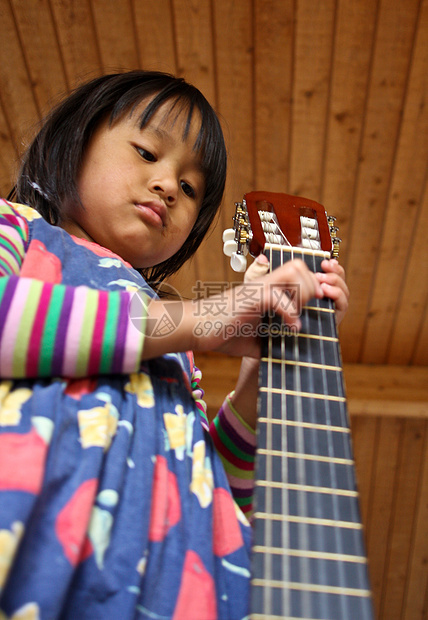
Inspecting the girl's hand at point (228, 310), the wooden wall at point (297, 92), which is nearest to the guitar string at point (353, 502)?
the girl's hand at point (228, 310)

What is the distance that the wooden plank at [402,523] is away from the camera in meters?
2.59

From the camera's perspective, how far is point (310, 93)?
6.08 ft

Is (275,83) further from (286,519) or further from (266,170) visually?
(286,519)

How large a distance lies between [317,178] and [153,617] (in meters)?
1.76

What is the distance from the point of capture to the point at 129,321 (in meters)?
0.58

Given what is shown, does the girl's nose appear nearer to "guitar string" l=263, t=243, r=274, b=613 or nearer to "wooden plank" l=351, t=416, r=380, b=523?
"guitar string" l=263, t=243, r=274, b=613

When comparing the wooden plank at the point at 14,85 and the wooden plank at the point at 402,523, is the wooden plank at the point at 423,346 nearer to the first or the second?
the wooden plank at the point at 402,523

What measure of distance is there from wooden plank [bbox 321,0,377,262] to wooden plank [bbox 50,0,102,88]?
0.78 m

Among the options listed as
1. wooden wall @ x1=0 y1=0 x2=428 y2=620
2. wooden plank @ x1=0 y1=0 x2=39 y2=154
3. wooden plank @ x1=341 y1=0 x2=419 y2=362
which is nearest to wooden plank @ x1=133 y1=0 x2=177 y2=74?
wooden wall @ x1=0 y1=0 x2=428 y2=620

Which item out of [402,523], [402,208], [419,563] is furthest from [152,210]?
[419,563]

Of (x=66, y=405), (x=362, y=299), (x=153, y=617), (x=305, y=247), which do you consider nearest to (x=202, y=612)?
(x=153, y=617)

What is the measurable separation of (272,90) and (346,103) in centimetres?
25

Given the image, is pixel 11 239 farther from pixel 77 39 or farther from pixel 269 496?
pixel 77 39

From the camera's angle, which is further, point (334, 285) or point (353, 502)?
point (334, 285)
